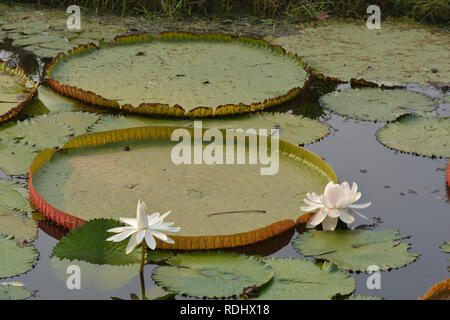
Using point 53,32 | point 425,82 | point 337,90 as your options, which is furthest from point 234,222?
point 53,32

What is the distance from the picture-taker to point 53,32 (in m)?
5.08

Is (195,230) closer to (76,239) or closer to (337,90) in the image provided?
(76,239)

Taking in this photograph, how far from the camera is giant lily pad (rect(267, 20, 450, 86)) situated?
430cm

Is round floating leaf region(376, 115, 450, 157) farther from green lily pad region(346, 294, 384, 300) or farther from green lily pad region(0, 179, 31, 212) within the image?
green lily pad region(0, 179, 31, 212)

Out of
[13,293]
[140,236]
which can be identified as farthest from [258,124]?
[13,293]

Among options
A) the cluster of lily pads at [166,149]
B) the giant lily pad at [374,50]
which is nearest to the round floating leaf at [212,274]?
the cluster of lily pads at [166,149]

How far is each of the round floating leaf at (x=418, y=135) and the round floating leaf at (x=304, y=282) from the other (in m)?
1.22

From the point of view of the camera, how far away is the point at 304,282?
225 centimetres

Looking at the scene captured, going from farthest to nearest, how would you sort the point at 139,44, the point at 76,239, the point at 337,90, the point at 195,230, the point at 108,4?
1. the point at 108,4
2. the point at 139,44
3. the point at 337,90
4. the point at 195,230
5. the point at 76,239

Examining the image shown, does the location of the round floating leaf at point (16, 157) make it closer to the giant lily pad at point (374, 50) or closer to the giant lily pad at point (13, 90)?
the giant lily pad at point (13, 90)

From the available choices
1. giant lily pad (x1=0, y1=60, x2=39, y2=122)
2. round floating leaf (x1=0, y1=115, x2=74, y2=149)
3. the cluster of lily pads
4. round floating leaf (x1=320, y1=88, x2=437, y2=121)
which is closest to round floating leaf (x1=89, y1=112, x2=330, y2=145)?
the cluster of lily pads

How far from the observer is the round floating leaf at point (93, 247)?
2.33 meters

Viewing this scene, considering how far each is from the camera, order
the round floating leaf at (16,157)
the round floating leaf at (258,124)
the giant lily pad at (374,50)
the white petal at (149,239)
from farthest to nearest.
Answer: the giant lily pad at (374,50), the round floating leaf at (258,124), the round floating leaf at (16,157), the white petal at (149,239)

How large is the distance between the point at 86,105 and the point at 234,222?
59.3 inches
